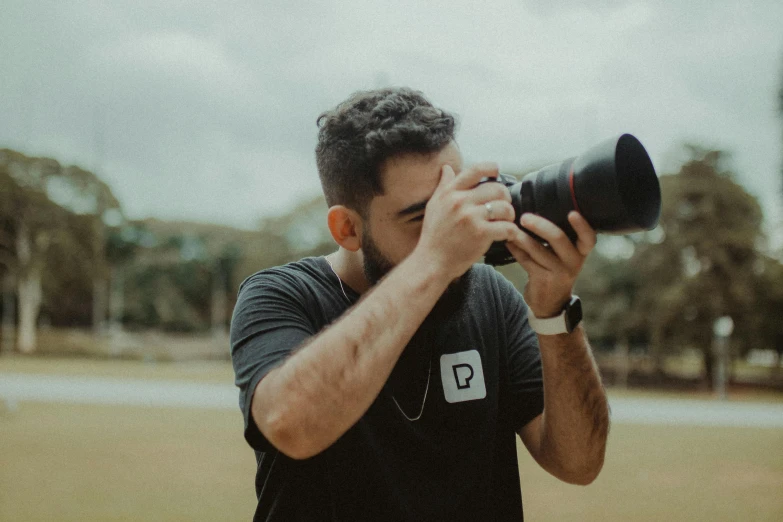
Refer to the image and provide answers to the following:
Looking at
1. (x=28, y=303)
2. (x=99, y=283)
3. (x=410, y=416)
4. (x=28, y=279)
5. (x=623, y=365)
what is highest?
(x=99, y=283)

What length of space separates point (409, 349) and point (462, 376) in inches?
5.1

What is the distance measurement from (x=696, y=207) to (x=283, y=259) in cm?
1827

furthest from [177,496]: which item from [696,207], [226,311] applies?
[226,311]

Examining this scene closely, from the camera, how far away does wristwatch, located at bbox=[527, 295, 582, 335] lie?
135 cm

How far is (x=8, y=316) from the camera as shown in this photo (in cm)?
3403

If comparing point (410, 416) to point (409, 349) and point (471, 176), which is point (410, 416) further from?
point (471, 176)

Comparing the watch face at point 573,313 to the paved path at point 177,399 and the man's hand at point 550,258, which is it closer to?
the man's hand at point 550,258

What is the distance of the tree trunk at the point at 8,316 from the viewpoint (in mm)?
31594

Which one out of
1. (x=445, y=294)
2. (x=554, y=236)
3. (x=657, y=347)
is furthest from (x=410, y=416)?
(x=657, y=347)

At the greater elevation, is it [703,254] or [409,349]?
[703,254]

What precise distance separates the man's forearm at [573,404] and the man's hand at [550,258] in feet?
0.31

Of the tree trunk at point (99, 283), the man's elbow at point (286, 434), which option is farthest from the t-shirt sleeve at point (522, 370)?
the tree trunk at point (99, 283)

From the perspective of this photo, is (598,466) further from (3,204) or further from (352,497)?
(3,204)

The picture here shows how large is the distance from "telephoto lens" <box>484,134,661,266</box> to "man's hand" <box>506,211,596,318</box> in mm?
21
